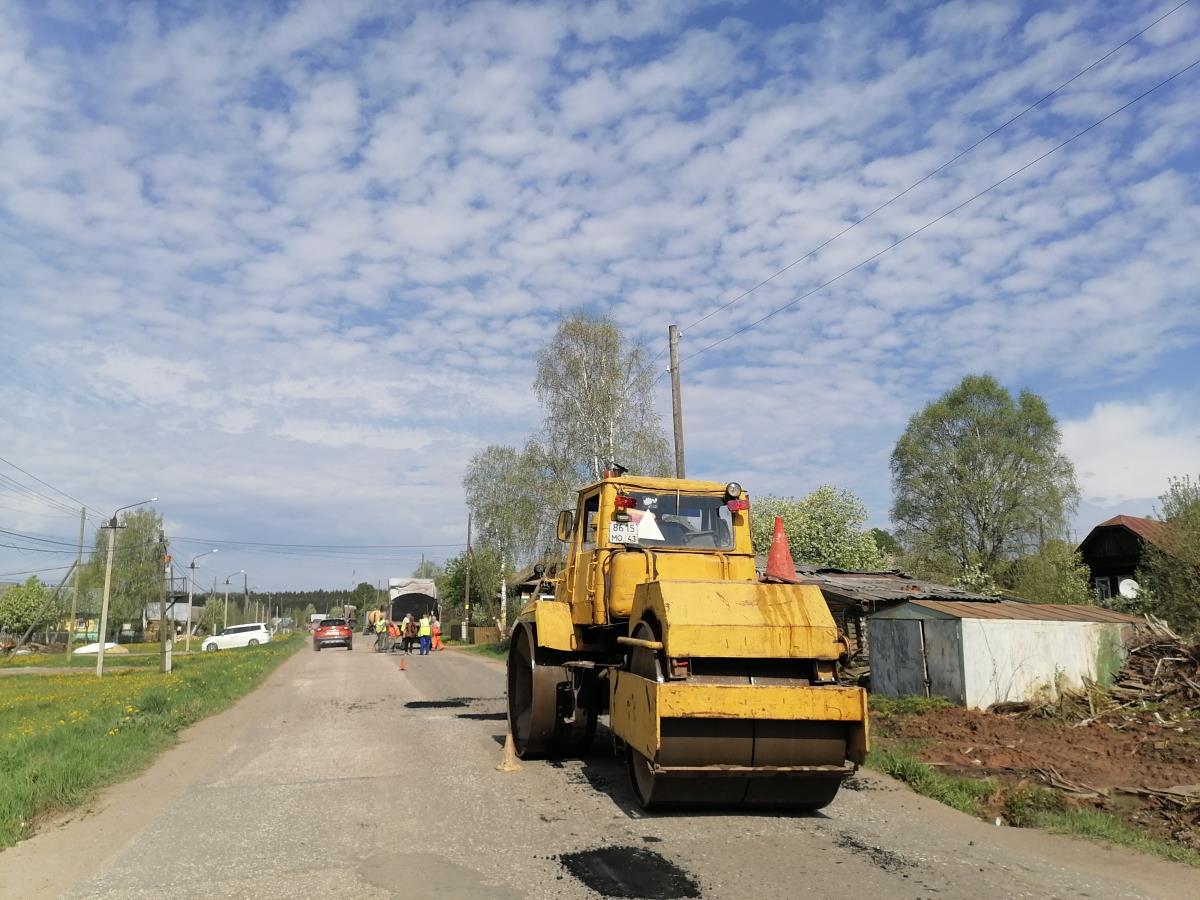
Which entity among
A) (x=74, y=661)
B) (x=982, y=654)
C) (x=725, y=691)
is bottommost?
(x=74, y=661)

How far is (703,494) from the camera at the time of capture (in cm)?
876

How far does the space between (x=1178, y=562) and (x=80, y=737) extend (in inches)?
930

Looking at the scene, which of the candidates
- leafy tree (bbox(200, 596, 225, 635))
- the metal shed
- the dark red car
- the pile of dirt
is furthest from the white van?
leafy tree (bbox(200, 596, 225, 635))

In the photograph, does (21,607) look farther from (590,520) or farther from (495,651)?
(590,520)

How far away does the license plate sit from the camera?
835 cm

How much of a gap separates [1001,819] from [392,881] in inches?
197

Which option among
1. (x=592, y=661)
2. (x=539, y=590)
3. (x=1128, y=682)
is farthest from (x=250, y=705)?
(x=1128, y=682)

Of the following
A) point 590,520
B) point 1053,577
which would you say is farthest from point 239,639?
point 590,520

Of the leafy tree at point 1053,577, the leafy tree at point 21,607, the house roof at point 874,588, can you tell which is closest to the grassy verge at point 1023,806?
the house roof at point 874,588

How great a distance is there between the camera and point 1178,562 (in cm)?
2125

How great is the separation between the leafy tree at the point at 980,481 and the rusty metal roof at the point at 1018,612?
21042 mm

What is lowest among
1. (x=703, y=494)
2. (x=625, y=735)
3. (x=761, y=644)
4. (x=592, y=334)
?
(x=625, y=735)

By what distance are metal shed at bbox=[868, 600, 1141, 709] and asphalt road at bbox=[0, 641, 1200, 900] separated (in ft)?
15.3

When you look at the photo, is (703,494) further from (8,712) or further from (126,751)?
(8,712)
